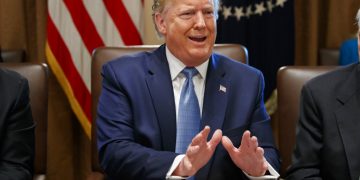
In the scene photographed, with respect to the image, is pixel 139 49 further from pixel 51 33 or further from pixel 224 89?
pixel 51 33

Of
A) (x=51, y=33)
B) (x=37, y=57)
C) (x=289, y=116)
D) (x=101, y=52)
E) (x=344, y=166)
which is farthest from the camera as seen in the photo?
(x=37, y=57)

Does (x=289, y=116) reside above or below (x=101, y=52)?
below

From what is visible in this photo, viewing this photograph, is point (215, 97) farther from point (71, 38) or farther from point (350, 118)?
point (71, 38)

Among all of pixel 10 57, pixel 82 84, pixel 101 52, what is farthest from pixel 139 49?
pixel 10 57

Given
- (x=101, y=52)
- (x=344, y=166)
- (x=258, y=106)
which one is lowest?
(x=344, y=166)

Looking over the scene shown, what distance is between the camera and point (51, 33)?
3594 millimetres

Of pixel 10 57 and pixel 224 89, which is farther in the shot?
pixel 10 57

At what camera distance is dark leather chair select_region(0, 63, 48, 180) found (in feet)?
7.87

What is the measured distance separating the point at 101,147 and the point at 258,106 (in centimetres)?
64

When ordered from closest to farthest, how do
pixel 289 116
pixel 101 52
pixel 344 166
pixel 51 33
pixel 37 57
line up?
pixel 344 166 → pixel 289 116 → pixel 101 52 → pixel 51 33 → pixel 37 57

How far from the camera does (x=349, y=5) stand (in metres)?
4.00

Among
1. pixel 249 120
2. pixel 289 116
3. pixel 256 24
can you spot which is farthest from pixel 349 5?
pixel 249 120

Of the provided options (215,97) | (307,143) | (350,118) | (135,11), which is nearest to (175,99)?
(215,97)

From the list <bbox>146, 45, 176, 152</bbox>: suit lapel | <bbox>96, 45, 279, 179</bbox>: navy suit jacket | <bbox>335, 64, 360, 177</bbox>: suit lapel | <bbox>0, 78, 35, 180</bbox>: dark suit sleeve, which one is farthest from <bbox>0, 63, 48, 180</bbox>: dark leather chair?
<bbox>335, 64, 360, 177</bbox>: suit lapel
